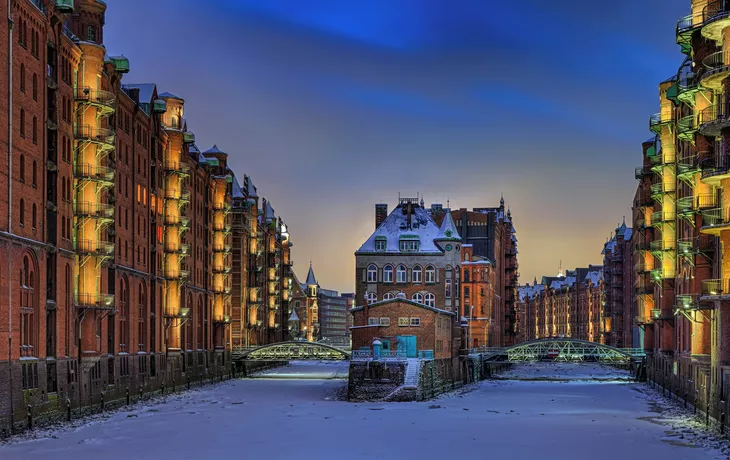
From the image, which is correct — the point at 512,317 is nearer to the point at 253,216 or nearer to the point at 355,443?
the point at 253,216

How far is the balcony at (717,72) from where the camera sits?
50031 mm

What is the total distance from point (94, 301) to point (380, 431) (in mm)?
19845

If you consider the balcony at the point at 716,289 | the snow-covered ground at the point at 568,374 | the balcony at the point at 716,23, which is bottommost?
the snow-covered ground at the point at 568,374

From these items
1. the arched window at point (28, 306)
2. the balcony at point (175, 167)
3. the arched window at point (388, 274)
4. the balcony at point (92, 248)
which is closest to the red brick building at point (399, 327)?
the balcony at point (175, 167)

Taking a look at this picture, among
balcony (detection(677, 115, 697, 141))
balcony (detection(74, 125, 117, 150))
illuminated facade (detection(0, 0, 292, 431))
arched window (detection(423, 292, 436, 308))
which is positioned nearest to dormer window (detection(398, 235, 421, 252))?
arched window (detection(423, 292, 436, 308))

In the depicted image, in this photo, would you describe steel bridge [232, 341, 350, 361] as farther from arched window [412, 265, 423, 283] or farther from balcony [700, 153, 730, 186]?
balcony [700, 153, 730, 186]

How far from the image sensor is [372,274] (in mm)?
114812

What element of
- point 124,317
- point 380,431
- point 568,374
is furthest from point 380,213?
point 380,431

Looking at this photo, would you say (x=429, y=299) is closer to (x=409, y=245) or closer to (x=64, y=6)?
(x=409, y=245)

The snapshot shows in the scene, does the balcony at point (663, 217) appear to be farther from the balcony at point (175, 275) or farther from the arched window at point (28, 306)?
the arched window at point (28, 306)

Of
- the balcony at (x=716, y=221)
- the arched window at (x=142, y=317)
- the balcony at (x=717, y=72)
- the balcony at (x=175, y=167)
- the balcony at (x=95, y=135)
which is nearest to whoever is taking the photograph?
the balcony at (x=717, y=72)

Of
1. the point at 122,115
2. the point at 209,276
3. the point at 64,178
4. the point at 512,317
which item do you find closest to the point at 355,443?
the point at 64,178

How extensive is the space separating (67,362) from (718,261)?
36.4 m

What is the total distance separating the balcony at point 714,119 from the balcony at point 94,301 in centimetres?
3605
